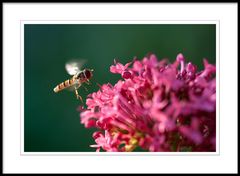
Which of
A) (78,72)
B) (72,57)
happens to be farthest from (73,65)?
(72,57)

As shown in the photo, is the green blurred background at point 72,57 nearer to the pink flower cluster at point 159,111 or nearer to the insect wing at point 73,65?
the insect wing at point 73,65

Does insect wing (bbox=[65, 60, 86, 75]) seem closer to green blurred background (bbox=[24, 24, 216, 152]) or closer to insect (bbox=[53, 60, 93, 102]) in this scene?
insect (bbox=[53, 60, 93, 102])

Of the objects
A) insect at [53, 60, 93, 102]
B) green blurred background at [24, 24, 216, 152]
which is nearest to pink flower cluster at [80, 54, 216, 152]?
insect at [53, 60, 93, 102]

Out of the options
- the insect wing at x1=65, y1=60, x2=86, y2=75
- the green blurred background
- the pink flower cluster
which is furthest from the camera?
the green blurred background

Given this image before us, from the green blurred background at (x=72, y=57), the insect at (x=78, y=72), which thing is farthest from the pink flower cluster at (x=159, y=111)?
the green blurred background at (x=72, y=57)

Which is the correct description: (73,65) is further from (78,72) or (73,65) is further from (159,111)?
(159,111)

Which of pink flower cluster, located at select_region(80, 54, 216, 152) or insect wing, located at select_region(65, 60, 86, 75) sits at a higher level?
insect wing, located at select_region(65, 60, 86, 75)
